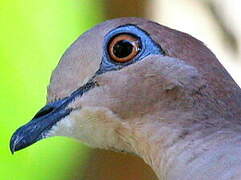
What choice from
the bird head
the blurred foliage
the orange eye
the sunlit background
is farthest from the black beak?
the blurred foliage

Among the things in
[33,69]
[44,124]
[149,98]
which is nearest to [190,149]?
[149,98]

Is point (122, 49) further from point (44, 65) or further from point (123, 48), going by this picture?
point (44, 65)

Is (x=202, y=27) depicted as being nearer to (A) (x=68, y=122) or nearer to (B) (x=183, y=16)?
(B) (x=183, y=16)

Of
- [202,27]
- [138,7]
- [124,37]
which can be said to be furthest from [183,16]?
[124,37]

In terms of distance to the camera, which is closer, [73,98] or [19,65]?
[73,98]

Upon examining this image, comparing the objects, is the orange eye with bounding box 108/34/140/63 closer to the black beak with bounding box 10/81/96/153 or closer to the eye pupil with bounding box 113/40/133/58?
the eye pupil with bounding box 113/40/133/58

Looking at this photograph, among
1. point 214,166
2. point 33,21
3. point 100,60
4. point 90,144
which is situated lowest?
point 214,166

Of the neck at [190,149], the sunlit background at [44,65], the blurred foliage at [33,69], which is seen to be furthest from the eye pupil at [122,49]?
the blurred foliage at [33,69]
